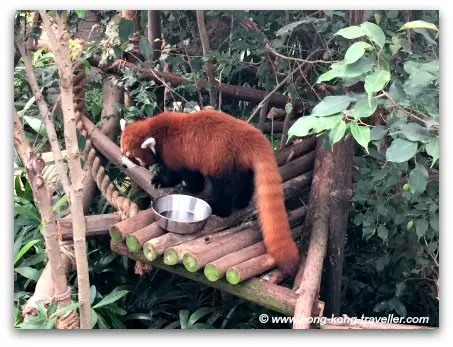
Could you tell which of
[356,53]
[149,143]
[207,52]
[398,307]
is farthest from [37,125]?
[398,307]

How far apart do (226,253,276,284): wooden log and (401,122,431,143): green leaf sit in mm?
858

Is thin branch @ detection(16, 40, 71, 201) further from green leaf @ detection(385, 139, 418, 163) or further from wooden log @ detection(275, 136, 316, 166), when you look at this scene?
green leaf @ detection(385, 139, 418, 163)

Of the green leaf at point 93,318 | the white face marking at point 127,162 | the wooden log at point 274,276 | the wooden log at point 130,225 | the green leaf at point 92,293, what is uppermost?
the white face marking at point 127,162

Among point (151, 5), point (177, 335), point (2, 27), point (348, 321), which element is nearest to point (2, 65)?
point (2, 27)

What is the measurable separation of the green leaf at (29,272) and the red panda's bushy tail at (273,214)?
3.85 ft

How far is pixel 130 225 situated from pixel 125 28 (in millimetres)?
958

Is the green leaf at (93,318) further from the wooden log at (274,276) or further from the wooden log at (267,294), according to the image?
the wooden log at (274,276)

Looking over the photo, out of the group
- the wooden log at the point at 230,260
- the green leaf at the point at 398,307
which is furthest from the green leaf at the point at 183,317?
the green leaf at the point at 398,307

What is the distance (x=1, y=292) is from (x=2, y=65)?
1.08 m

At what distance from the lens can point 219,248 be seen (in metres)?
2.85

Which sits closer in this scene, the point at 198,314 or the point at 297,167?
the point at 198,314

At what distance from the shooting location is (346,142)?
3.07 m

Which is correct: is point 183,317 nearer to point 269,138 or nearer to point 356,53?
point 269,138

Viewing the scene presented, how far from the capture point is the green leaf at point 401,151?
231 centimetres
